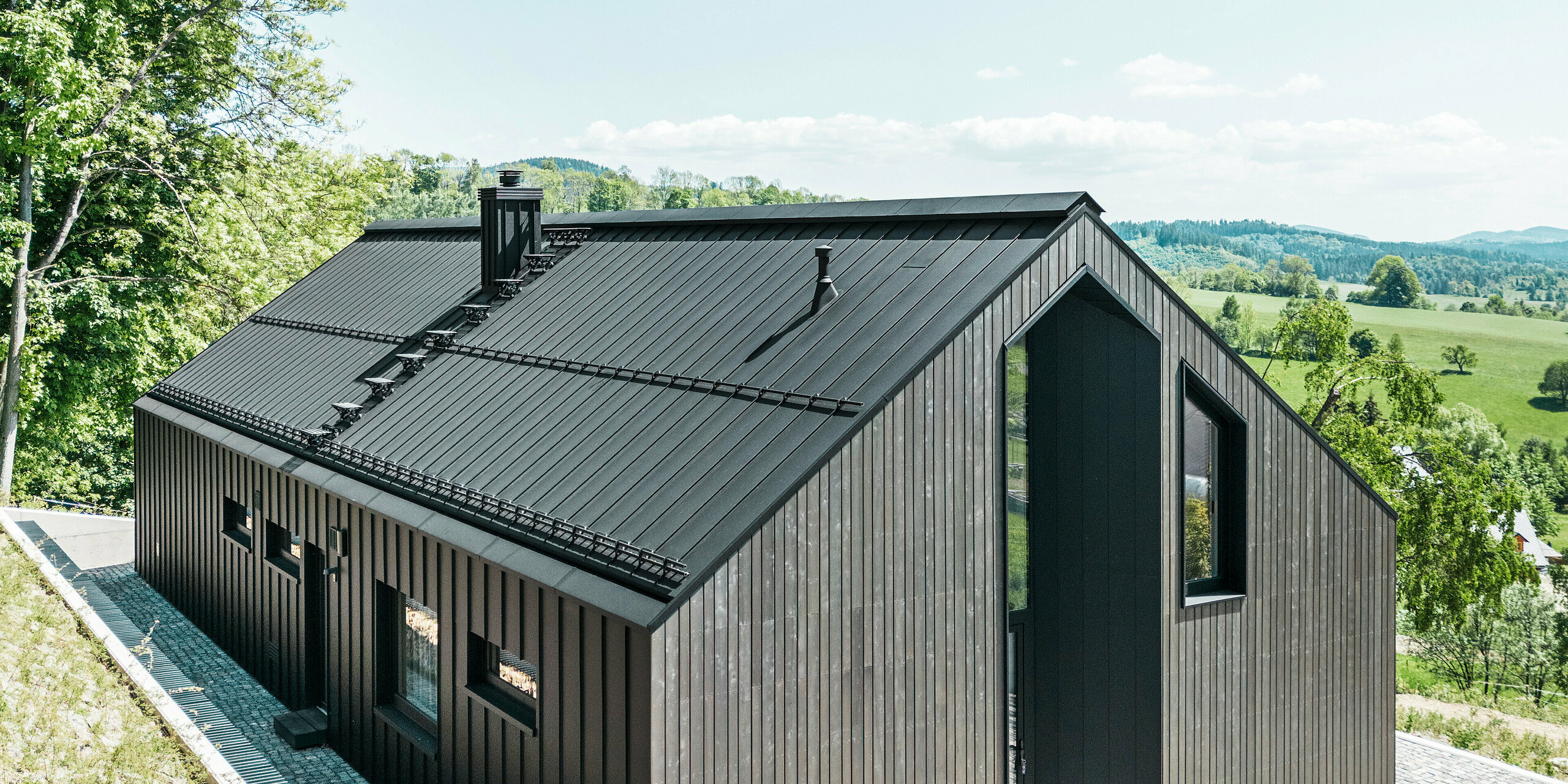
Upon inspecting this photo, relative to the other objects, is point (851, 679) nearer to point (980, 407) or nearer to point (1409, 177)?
point (980, 407)

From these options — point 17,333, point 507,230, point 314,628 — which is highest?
point 507,230

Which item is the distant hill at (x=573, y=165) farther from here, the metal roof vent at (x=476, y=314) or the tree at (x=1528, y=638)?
the metal roof vent at (x=476, y=314)

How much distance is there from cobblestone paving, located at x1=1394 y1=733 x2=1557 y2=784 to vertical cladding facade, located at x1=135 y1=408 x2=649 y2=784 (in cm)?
912

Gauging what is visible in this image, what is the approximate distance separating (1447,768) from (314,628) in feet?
42.4

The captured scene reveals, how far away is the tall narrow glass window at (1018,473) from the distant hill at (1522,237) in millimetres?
187856

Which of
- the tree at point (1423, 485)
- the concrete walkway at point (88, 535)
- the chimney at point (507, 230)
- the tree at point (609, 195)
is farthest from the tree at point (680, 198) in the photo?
the chimney at point (507, 230)

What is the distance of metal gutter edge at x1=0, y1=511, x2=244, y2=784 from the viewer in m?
8.98

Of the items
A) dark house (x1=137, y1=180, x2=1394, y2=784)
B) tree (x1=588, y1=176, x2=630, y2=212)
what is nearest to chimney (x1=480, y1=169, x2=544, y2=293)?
dark house (x1=137, y1=180, x2=1394, y2=784)

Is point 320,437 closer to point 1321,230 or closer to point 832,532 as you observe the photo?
point 832,532

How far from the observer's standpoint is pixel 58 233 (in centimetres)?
2325

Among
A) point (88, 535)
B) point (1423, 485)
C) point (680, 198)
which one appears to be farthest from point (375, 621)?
point (680, 198)

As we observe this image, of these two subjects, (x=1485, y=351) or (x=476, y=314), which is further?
(x=1485, y=351)

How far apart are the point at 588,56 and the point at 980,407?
129346 millimetres

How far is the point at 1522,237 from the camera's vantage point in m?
174
